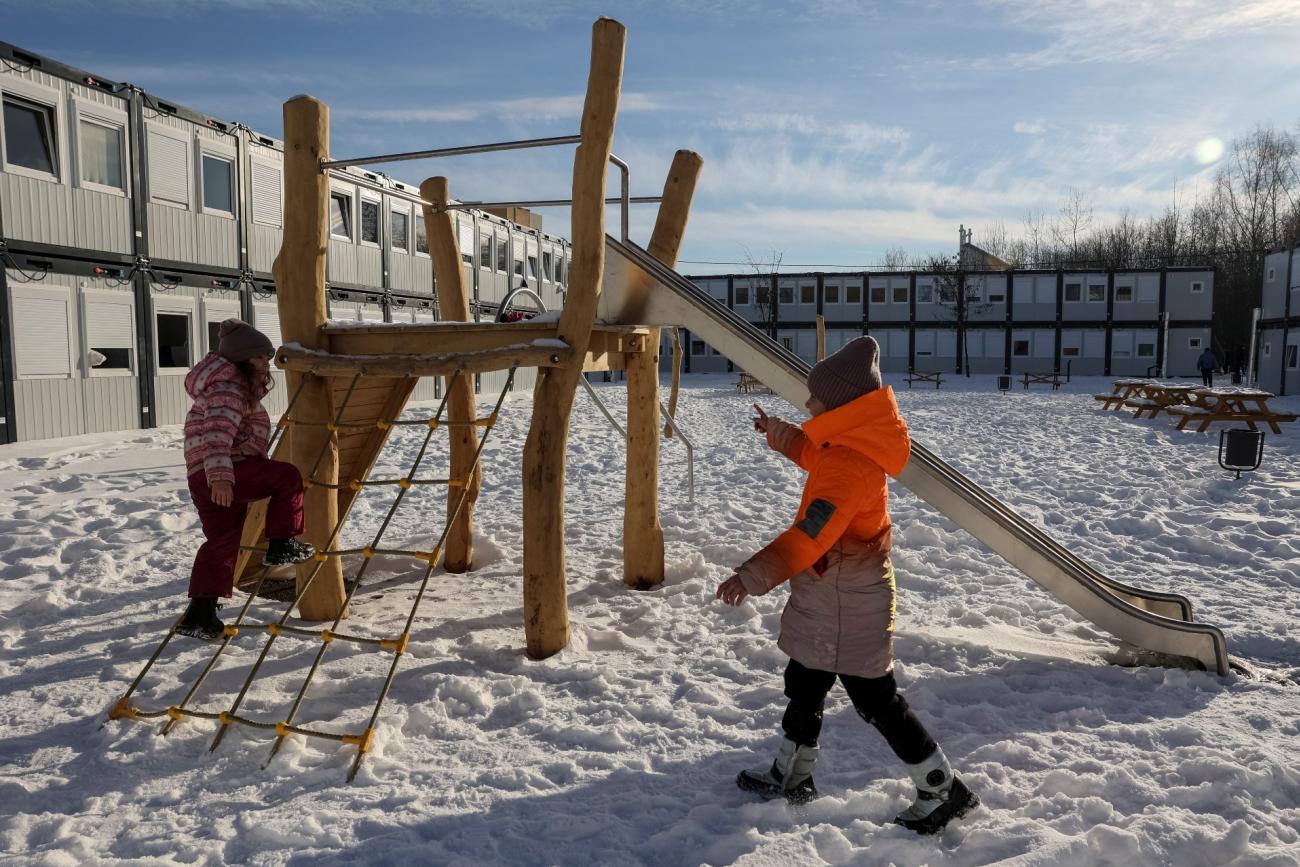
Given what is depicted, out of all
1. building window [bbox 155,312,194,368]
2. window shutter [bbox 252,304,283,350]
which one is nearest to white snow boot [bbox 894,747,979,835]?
building window [bbox 155,312,194,368]

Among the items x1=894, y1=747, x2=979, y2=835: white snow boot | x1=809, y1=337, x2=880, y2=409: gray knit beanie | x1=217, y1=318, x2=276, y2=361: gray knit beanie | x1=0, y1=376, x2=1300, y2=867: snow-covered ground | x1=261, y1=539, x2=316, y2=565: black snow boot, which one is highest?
x1=217, y1=318, x2=276, y2=361: gray knit beanie

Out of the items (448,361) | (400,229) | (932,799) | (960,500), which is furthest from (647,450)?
(400,229)

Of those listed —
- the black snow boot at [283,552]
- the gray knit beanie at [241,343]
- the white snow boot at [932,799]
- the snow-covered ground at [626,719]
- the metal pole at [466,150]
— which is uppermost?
the metal pole at [466,150]

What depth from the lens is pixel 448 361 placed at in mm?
4594

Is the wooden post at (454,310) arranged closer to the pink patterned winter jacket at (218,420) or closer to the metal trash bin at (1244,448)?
the pink patterned winter jacket at (218,420)

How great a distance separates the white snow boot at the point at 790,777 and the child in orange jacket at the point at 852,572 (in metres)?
0.22

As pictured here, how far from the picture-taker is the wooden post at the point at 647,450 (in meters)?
6.26

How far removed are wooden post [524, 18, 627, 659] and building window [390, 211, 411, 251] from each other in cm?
1768

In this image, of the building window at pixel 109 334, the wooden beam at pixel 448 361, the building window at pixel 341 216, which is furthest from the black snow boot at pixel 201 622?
the building window at pixel 341 216

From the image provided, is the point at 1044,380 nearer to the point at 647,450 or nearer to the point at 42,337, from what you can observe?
the point at 647,450

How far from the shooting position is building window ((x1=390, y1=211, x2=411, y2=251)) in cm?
2119

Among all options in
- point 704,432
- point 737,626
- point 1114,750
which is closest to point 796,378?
point 737,626

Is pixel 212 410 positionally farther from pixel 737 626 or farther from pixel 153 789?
pixel 737 626

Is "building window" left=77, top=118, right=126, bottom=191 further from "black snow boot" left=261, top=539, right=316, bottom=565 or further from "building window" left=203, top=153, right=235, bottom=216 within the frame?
"black snow boot" left=261, top=539, right=316, bottom=565
